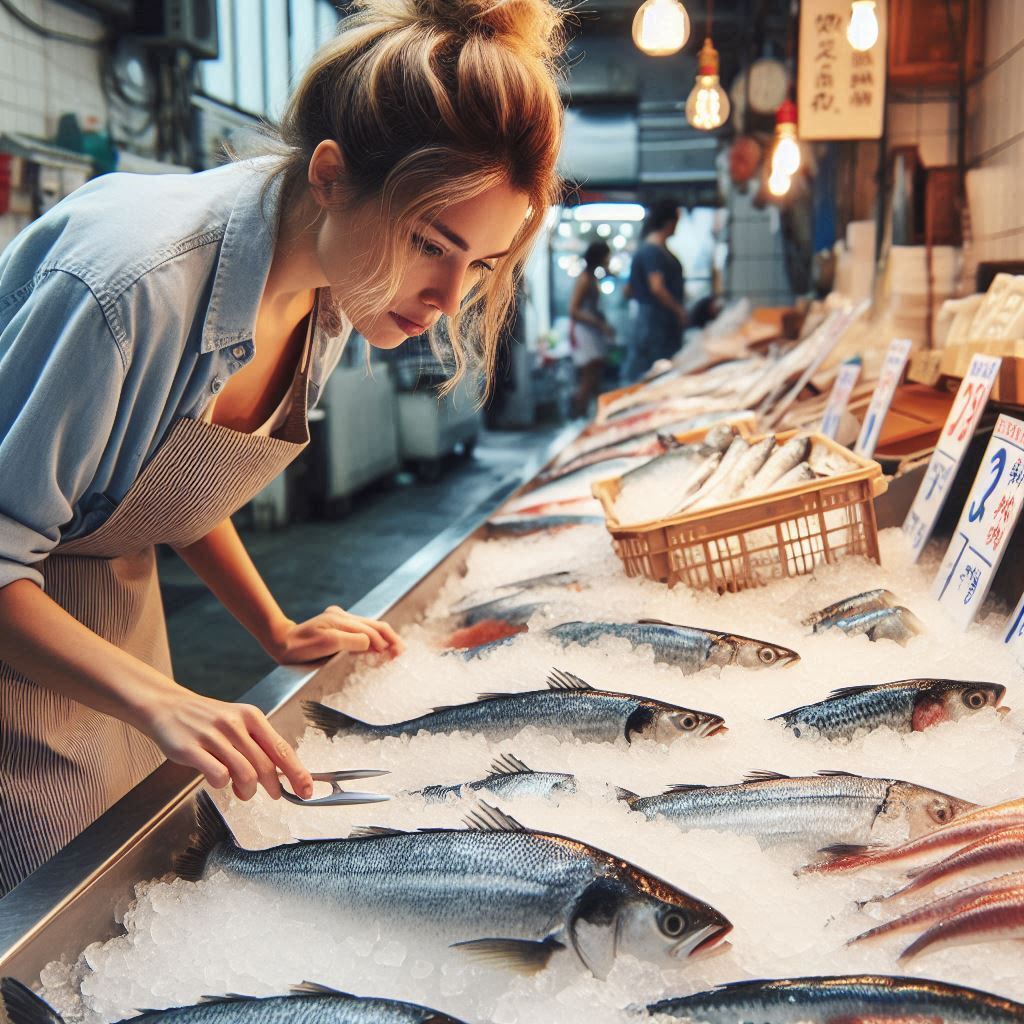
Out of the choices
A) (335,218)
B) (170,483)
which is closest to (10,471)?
(170,483)

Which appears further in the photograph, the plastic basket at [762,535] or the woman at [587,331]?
the woman at [587,331]

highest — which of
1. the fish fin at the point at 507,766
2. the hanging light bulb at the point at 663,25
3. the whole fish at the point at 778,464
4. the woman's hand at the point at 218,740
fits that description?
the hanging light bulb at the point at 663,25

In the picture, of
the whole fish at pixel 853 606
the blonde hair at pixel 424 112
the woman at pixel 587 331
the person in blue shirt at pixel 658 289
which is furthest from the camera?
the woman at pixel 587 331

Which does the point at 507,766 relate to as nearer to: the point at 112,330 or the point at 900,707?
the point at 900,707

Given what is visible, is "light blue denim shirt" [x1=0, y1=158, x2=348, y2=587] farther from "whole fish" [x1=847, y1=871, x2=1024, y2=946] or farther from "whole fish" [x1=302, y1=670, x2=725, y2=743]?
"whole fish" [x1=847, y1=871, x2=1024, y2=946]

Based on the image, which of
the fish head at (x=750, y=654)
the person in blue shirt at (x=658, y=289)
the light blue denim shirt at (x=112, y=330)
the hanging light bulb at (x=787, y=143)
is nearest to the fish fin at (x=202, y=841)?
the light blue denim shirt at (x=112, y=330)

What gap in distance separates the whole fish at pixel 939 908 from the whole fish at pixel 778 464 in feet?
4.89

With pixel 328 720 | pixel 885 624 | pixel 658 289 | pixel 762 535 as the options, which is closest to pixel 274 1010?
pixel 328 720

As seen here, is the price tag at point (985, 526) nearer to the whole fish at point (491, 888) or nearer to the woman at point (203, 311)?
the woman at point (203, 311)

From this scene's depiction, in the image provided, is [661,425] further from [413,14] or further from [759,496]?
[413,14]

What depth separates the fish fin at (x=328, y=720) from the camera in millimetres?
1789

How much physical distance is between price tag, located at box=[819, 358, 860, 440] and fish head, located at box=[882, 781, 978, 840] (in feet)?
7.59

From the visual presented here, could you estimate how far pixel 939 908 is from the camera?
109 cm

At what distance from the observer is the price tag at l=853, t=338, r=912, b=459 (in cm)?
307
